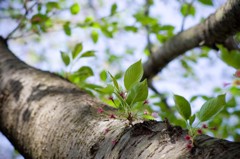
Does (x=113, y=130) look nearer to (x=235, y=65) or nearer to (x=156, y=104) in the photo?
(x=235, y=65)

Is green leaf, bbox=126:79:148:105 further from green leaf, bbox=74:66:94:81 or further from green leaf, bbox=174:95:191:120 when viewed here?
green leaf, bbox=74:66:94:81

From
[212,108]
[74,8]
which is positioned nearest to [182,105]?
[212,108]

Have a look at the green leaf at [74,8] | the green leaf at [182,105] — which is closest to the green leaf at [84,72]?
the green leaf at [74,8]

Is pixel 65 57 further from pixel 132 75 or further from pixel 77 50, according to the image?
pixel 132 75

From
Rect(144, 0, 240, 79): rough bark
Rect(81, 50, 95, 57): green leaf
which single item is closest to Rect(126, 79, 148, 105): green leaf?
Rect(144, 0, 240, 79): rough bark

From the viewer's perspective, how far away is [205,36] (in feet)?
3.75

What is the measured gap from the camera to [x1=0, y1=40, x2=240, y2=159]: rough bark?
0.46m

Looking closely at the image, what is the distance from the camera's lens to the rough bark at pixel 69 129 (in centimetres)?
46

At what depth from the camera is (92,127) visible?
0.63 meters

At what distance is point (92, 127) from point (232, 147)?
324 millimetres

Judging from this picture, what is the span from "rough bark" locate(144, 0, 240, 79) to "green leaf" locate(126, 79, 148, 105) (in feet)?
1.13

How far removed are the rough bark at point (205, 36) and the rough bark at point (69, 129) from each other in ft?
→ 1.36

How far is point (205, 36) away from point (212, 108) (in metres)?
0.73

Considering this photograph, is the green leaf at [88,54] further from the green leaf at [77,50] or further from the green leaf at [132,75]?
the green leaf at [132,75]
